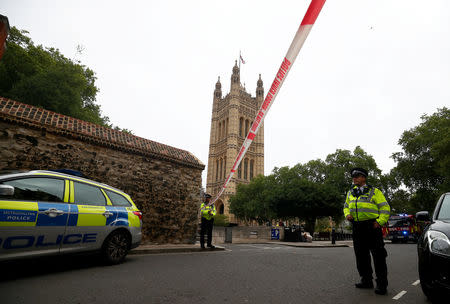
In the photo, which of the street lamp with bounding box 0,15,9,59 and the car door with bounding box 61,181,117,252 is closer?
the street lamp with bounding box 0,15,9,59

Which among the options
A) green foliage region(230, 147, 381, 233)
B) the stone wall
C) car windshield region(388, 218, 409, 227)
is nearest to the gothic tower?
green foliage region(230, 147, 381, 233)

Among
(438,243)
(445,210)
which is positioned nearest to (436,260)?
(438,243)

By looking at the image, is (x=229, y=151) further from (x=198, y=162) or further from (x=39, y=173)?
(x=39, y=173)

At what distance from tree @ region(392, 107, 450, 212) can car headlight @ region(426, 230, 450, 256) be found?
28.9 m

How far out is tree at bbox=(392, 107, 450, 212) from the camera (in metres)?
27.1

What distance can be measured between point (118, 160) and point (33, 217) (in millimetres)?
5022

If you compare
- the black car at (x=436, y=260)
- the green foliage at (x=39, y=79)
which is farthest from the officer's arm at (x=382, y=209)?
the green foliage at (x=39, y=79)

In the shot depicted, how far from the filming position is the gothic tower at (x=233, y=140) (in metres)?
64.8

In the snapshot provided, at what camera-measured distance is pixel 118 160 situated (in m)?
8.82

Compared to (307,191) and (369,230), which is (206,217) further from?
(307,191)

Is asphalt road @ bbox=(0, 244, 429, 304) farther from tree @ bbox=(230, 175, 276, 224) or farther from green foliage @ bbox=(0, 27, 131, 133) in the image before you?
tree @ bbox=(230, 175, 276, 224)

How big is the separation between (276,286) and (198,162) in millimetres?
7506

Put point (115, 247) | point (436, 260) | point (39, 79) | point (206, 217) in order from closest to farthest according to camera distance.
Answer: point (436, 260)
point (115, 247)
point (206, 217)
point (39, 79)

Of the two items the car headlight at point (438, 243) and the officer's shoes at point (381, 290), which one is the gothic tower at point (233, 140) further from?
the car headlight at point (438, 243)
